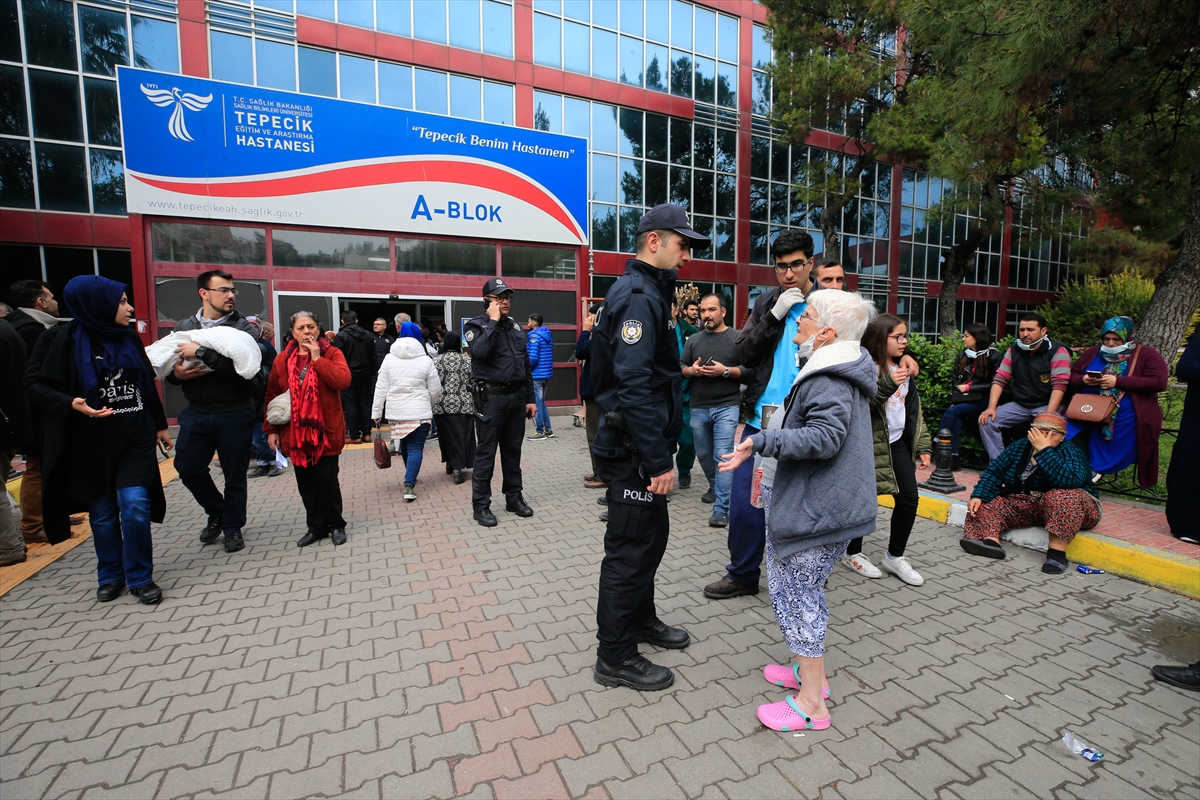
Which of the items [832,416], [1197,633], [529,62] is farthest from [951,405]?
[529,62]

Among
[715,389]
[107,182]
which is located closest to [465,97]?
[107,182]

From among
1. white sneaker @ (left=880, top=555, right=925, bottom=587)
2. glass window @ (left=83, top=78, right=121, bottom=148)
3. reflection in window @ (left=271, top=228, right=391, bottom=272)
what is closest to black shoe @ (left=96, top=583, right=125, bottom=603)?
white sneaker @ (left=880, top=555, right=925, bottom=587)

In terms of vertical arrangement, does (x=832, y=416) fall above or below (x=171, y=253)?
below

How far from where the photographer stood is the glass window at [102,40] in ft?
36.7

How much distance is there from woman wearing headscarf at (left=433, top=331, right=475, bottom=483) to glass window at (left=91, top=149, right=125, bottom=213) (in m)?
9.74

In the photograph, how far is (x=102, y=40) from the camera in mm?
11320

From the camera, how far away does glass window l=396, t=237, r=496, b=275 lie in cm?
1150

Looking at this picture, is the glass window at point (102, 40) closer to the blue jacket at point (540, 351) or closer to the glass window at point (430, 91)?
the glass window at point (430, 91)

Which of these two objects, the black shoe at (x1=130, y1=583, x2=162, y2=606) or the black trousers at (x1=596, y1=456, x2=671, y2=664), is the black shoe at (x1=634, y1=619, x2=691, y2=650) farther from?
the black shoe at (x1=130, y1=583, x2=162, y2=606)

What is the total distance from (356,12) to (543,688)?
15.1 meters

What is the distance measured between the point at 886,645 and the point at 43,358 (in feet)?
17.0

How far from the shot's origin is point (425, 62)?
1343 centimetres

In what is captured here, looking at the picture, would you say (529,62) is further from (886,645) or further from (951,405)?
(886,645)

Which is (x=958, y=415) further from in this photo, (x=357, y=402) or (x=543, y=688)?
(x=357, y=402)
